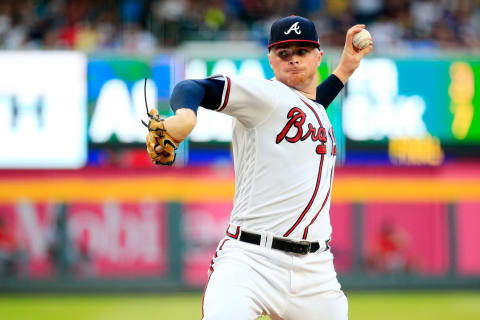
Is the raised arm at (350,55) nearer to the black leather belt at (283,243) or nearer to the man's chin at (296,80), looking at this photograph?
the man's chin at (296,80)

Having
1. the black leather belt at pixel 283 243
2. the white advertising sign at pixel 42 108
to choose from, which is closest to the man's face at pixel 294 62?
the black leather belt at pixel 283 243

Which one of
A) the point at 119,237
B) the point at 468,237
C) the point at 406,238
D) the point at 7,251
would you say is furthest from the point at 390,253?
the point at 7,251

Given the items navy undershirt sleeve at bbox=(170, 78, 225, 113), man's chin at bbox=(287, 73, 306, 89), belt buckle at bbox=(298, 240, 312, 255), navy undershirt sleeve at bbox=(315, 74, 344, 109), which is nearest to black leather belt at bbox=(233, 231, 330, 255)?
belt buckle at bbox=(298, 240, 312, 255)

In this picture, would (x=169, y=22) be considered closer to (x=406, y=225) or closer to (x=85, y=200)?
(x=85, y=200)

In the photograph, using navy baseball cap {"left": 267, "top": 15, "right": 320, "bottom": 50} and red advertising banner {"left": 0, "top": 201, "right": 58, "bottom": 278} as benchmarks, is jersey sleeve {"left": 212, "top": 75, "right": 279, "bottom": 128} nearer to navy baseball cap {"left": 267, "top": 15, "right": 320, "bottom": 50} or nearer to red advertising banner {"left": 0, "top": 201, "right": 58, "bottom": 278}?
navy baseball cap {"left": 267, "top": 15, "right": 320, "bottom": 50}

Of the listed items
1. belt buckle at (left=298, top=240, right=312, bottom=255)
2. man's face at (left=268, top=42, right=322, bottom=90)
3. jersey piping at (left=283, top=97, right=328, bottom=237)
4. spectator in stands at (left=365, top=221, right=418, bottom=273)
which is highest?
man's face at (left=268, top=42, right=322, bottom=90)

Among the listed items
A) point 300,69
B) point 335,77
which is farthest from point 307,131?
point 335,77

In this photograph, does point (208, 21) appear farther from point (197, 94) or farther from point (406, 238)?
point (197, 94)

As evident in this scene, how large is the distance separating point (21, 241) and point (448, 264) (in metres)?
6.95

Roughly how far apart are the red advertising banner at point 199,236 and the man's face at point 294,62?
8189 millimetres

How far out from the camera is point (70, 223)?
450 inches

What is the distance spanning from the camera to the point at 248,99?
10.1 ft

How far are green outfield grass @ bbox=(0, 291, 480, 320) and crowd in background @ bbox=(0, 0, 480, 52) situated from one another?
412 centimetres

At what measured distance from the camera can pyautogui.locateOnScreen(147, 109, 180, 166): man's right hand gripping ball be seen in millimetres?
2736
